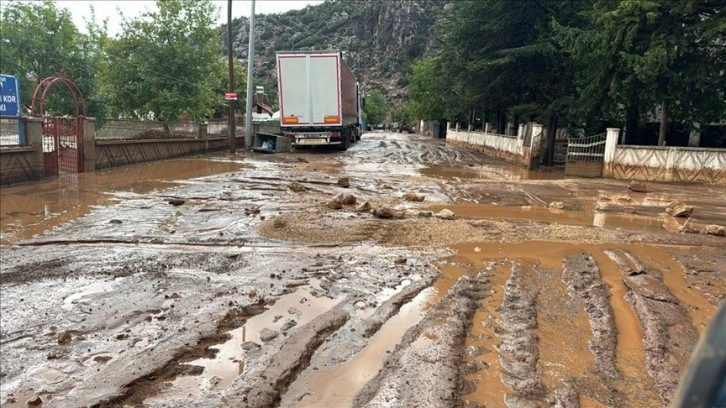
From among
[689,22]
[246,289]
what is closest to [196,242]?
[246,289]

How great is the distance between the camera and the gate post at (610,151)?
660 inches

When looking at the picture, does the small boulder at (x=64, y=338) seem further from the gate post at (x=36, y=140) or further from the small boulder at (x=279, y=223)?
the gate post at (x=36, y=140)

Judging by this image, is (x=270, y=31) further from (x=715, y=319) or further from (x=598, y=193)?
(x=715, y=319)

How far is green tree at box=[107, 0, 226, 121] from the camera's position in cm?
2320

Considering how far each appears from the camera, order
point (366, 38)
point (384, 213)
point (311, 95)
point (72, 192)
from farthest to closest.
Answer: point (366, 38) → point (311, 95) → point (72, 192) → point (384, 213)

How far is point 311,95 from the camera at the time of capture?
2356cm

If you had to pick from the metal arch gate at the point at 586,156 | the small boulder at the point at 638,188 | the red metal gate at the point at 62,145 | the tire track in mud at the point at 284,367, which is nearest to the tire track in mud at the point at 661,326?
the tire track in mud at the point at 284,367

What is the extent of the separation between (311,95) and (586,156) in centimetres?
1220

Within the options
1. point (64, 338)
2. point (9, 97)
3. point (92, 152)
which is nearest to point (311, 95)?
point (92, 152)

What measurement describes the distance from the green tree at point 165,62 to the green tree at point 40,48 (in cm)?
389

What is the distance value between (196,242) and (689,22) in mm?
16489

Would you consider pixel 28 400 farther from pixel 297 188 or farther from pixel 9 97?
pixel 9 97

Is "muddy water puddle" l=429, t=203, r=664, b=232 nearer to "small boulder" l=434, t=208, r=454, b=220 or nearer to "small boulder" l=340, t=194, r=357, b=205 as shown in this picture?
"small boulder" l=434, t=208, r=454, b=220

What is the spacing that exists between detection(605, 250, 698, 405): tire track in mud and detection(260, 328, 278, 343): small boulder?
267 centimetres
